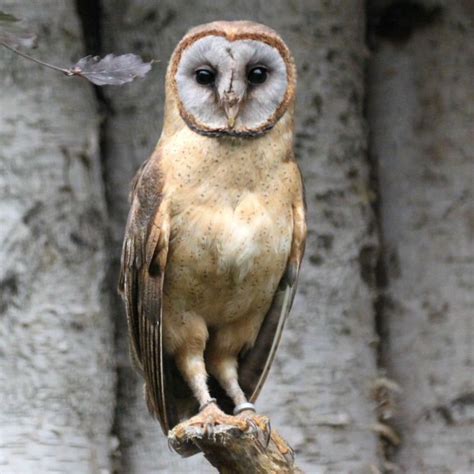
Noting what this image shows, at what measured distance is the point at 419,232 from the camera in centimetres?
665

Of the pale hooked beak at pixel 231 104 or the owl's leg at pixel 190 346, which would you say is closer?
the pale hooked beak at pixel 231 104

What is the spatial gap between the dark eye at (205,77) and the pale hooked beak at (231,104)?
11 centimetres

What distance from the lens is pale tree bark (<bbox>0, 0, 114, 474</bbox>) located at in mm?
6027

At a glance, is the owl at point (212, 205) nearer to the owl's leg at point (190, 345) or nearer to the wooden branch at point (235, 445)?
the owl's leg at point (190, 345)

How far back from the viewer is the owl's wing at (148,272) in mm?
4719

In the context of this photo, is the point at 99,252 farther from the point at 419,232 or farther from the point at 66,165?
the point at 419,232

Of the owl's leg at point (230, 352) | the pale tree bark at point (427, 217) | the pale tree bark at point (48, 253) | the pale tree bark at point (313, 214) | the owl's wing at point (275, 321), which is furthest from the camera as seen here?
the pale tree bark at point (427, 217)

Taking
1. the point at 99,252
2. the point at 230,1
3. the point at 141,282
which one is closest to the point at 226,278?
the point at 141,282

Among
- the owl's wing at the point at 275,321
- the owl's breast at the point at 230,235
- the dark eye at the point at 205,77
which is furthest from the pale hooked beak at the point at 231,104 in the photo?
the owl's wing at the point at 275,321

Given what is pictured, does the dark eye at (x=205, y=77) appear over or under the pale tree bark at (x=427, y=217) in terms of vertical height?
over

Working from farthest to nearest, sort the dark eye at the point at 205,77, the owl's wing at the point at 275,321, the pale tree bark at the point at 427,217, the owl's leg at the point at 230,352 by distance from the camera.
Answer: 1. the pale tree bark at the point at 427,217
2. the owl's leg at the point at 230,352
3. the owl's wing at the point at 275,321
4. the dark eye at the point at 205,77

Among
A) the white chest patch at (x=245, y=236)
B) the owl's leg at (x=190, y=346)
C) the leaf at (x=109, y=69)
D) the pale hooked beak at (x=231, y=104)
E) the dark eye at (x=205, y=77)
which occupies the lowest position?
the owl's leg at (x=190, y=346)

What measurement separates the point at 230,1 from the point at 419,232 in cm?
137

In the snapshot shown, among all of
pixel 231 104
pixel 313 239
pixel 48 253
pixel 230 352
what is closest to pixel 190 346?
pixel 230 352
